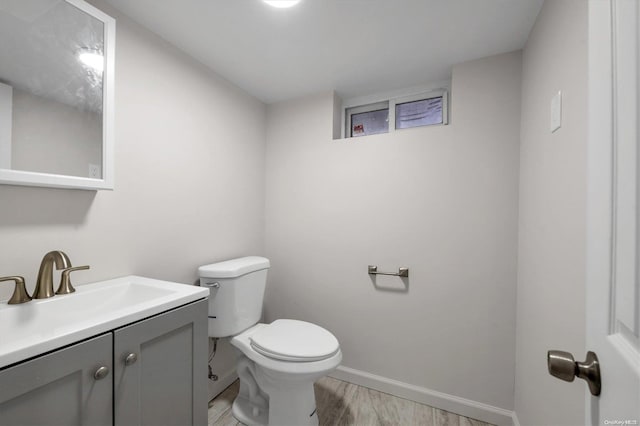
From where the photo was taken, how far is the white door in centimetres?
35

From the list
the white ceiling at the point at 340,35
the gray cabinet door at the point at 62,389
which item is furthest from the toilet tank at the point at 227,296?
the white ceiling at the point at 340,35

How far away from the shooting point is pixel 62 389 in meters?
0.67

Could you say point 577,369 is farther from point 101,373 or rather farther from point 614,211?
point 101,373

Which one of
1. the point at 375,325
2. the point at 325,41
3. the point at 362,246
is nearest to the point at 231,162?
the point at 325,41

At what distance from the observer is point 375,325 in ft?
5.85

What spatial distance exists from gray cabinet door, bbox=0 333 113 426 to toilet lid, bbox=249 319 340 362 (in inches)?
26.3

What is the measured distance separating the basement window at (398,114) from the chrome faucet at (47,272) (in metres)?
1.81

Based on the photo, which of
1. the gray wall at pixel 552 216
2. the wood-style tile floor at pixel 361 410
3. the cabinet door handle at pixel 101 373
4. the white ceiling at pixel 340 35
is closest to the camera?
the cabinet door handle at pixel 101 373

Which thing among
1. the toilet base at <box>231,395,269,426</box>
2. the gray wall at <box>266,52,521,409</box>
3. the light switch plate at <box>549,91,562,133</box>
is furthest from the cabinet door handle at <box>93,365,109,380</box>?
the light switch plate at <box>549,91,562,133</box>

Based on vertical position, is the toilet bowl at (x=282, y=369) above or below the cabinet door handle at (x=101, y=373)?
below

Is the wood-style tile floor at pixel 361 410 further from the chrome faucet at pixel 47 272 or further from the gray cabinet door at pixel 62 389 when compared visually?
the chrome faucet at pixel 47 272

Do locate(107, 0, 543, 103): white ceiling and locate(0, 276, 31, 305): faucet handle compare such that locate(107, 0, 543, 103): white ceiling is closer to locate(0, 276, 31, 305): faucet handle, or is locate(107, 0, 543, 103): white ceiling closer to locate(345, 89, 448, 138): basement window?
locate(345, 89, 448, 138): basement window

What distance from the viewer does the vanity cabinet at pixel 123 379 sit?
0.62 metres

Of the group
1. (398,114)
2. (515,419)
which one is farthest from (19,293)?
(515,419)
